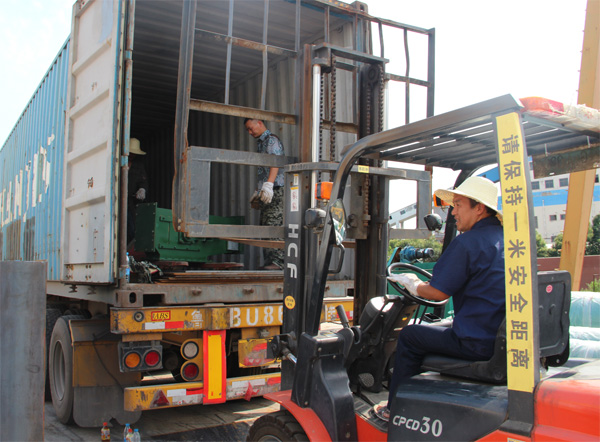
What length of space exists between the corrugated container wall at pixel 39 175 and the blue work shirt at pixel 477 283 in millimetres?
4507

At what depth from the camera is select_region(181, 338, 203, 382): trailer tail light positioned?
168 inches

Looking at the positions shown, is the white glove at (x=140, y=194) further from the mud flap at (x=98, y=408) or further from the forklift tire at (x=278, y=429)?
the forklift tire at (x=278, y=429)

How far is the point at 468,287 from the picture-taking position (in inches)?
97.5

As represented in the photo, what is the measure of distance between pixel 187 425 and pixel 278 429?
7.52ft

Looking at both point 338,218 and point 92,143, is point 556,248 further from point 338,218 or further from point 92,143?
point 338,218

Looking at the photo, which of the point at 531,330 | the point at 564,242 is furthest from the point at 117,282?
the point at 564,242

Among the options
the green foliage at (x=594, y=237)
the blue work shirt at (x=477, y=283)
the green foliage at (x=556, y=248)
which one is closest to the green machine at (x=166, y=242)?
the blue work shirt at (x=477, y=283)

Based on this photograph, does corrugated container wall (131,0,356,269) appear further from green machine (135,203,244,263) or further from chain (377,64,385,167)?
chain (377,64,385,167)

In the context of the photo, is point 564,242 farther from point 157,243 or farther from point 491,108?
point 491,108

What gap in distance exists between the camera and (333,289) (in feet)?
17.0

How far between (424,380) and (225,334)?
7.34ft

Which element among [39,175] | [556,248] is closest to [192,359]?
[39,175]

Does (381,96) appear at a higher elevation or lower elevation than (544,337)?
higher

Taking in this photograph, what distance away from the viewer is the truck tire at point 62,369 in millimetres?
4680
